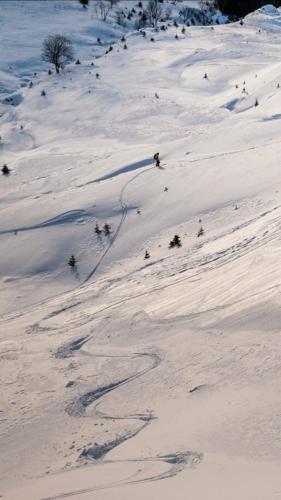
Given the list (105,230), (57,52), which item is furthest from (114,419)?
(57,52)

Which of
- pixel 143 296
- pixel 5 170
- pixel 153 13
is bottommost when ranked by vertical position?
pixel 143 296

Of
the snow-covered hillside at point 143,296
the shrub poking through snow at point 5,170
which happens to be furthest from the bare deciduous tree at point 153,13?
the shrub poking through snow at point 5,170

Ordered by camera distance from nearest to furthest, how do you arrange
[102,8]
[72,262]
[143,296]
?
1. [143,296]
2. [72,262]
3. [102,8]

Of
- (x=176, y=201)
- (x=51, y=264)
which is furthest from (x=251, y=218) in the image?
(x=51, y=264)

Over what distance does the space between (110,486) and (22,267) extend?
591cm

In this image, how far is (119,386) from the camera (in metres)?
5.60

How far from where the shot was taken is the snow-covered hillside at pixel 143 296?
4430mm

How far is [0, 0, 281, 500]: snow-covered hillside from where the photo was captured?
4430 millimetres

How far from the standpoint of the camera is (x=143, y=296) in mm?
7566

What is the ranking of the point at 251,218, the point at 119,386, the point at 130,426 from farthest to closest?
the point at 251,218 < the point at 119,386 < the point at 130,426

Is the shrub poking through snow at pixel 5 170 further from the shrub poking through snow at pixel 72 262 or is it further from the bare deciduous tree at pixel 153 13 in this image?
the bare deciduous tree at pixel 153 13

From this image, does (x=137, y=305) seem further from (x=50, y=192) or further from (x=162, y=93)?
(x=162, y=93)

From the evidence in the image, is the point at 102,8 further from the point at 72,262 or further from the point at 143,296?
the point at 143,296

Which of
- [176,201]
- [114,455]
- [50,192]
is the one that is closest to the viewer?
[114,455]
